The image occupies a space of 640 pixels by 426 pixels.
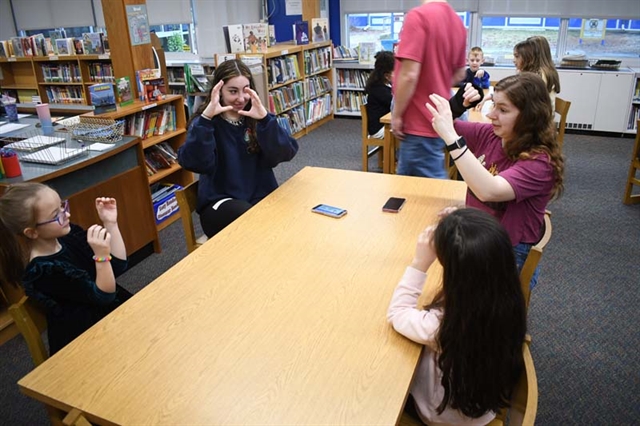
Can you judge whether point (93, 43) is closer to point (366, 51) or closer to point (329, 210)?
point (366, 51)

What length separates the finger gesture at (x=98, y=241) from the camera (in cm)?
156

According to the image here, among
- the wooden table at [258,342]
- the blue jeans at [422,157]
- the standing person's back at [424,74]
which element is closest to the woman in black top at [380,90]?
the standing person's back at [424,74]

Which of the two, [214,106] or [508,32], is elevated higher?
[508,32]

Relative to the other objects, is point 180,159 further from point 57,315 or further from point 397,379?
point 397,379

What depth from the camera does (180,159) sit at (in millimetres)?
2297

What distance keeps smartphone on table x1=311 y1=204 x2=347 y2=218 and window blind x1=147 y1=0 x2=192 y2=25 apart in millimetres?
5951

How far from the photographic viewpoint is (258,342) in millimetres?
1229

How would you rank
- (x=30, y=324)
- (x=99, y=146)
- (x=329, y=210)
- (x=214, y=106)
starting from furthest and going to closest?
(x=99, y=146)
(x=214, y=106)
(x=329, y=210)
(x=30, y=324)

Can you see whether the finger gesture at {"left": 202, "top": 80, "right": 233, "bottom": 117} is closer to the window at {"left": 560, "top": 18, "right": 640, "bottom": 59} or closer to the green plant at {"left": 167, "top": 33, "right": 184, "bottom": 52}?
the window at {"left": 560, "top": 18, "right": 640, "bottom": 59}

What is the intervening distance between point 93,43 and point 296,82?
7.99ft

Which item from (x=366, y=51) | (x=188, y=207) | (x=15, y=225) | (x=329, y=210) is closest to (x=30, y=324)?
(x=15, y=225)

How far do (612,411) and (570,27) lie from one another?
541 cm

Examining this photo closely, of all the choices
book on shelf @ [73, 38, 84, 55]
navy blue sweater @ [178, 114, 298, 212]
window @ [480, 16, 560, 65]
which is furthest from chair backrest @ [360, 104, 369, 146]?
book on shelf @ [73, 38, 84, 55]

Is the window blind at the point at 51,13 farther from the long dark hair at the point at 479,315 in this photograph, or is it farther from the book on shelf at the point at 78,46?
the long dark hair at the point at 479,315
